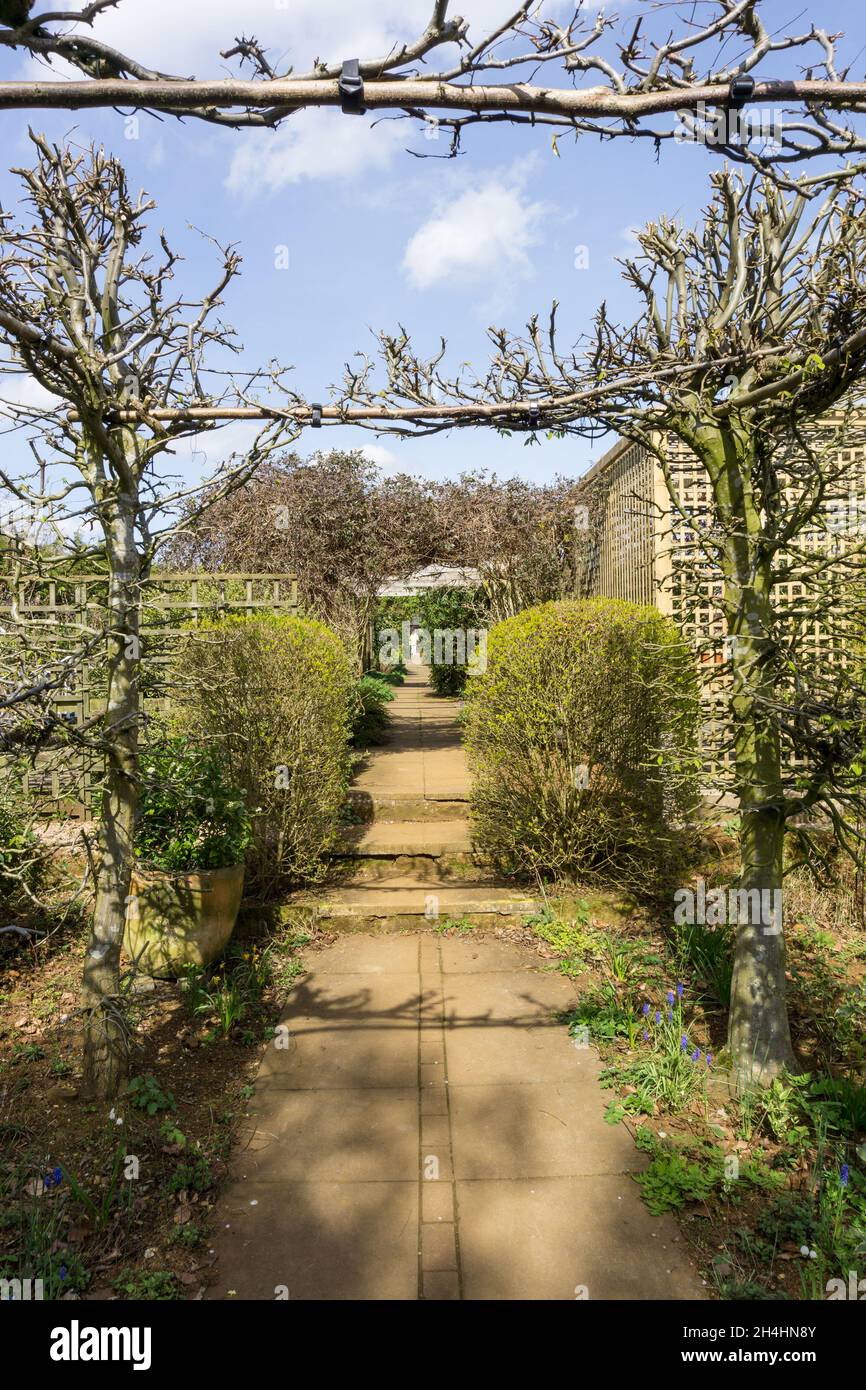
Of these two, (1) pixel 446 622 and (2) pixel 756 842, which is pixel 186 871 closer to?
(2) pixel 756 842

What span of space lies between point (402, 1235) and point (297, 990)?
6.58 ft

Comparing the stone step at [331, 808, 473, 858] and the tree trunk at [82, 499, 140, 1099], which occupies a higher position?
A: the tree trunk at [82, 499, 140, 1099]

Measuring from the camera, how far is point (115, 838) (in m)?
3.37

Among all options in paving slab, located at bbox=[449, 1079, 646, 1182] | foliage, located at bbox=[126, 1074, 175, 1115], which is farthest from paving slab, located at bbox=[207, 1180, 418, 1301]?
foliage, located at bbox=[126, 1074, 175, 1115]

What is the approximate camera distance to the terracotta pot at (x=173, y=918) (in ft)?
15.0

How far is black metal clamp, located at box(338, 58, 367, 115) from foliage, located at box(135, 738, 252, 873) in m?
3.69

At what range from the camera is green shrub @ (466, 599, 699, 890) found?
5383 millimetres

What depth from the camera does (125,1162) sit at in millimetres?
2979

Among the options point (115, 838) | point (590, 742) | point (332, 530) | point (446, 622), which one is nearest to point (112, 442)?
point (115, 838)

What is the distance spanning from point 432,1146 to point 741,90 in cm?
351

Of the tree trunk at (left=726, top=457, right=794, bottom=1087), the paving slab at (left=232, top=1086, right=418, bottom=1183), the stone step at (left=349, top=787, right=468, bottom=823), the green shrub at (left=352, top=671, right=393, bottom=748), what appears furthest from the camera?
the green shrub at (left=352, top=671, right=393, bottom=748)

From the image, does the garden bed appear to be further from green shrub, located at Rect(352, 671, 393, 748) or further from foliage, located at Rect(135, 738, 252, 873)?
green shrub, located at Rect(352, 671, 393, 748)

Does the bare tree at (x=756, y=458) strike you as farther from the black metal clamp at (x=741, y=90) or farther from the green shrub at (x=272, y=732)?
the green shrub at (x=272, y=732)

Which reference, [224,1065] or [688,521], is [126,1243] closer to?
[224,1065]
